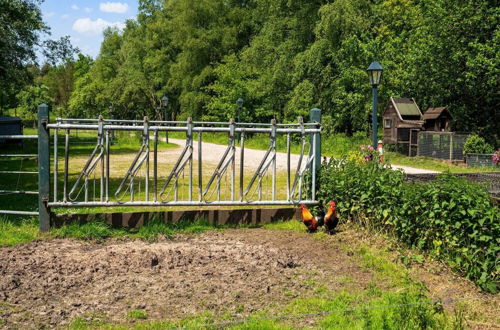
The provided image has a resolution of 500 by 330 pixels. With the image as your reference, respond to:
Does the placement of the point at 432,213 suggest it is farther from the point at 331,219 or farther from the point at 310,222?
the point at 310,222

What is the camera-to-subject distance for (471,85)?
2609 centimetres

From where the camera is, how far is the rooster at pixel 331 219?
766 centimetres

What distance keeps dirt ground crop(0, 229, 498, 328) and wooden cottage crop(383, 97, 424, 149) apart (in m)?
18.5

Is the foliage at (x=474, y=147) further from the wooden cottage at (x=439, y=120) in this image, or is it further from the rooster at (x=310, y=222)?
the rooster at (x=310, y=222)

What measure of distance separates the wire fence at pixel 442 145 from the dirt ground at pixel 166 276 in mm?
15705

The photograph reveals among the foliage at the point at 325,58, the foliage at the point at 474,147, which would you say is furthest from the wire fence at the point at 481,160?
the foliage at the point at 325,58

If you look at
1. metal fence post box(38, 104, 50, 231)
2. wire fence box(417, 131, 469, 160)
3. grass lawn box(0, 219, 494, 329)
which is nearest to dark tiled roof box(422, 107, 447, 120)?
wire fence box(417, 131, 469, 160)

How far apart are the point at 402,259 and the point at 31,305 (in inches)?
157

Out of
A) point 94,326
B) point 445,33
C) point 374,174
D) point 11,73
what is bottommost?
point 94,326

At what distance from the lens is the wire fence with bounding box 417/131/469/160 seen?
21.5 m

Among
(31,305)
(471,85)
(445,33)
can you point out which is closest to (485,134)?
(471,85)

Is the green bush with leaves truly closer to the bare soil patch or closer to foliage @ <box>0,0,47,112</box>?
the bare soil patch

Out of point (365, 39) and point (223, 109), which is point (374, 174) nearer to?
point (365, 39)

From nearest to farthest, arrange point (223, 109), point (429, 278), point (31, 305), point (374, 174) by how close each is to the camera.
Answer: point (31, 305)
point (429, 278)
point (374, 174)
point (223, 109)
